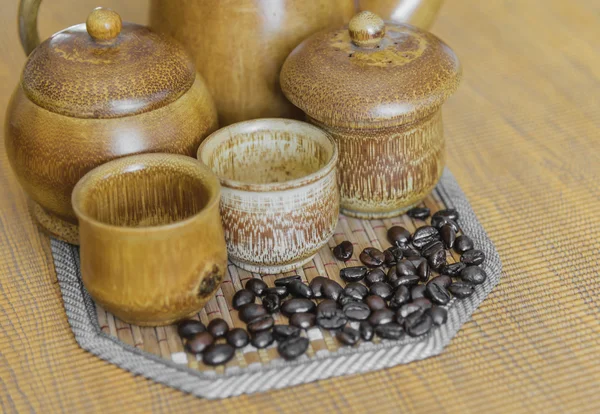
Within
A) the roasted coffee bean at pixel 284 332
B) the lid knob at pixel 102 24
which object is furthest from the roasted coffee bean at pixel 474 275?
the lid knob at pixel 102 24

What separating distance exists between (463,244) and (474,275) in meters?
0.07

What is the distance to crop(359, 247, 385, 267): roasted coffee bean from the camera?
0.95 m

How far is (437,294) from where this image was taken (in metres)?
0.88

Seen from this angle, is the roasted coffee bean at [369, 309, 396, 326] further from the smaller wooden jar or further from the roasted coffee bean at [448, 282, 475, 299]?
the smaller wooden jar

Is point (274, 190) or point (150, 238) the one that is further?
point (274, 190)

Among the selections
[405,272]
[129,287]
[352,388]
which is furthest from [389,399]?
[129,287]

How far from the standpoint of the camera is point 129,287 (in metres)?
0.79

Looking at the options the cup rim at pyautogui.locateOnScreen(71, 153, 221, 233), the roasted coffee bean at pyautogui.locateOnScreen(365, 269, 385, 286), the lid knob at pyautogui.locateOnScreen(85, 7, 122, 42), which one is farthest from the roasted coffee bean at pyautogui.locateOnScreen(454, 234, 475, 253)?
the lid knob at pyautogui.locateOnScreen(85, 7, 122, 42)

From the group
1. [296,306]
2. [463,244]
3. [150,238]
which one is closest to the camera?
[150,238]

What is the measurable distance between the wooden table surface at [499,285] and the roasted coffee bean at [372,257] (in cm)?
14

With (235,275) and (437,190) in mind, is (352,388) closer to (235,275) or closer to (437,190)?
(235,275)

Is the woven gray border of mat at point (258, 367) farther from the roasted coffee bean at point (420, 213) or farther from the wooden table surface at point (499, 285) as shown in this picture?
the roasted coffee bean at point (420, 213)

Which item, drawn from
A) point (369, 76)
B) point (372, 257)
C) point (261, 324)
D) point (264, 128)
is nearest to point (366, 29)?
point (369, 76)

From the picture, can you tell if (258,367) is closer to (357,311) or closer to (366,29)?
(357,311)
